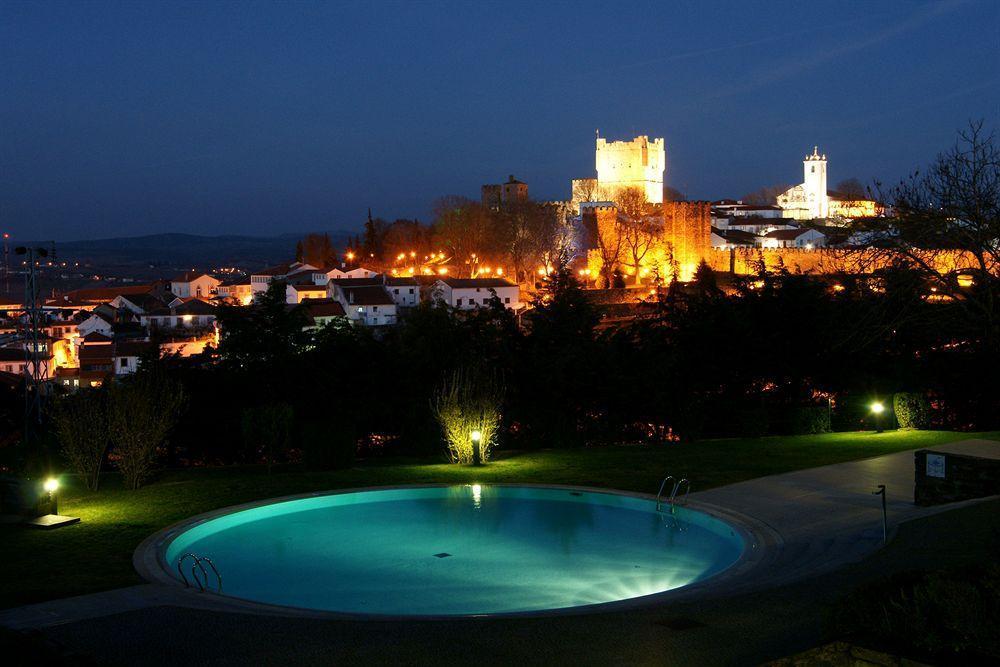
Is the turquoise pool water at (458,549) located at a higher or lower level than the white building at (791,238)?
lower

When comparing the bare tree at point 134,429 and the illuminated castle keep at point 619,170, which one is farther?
the illuminated castle keep at point 619,170

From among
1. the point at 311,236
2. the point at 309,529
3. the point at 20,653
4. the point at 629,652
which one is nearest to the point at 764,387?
the point at 309,529

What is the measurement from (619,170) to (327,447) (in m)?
63.6

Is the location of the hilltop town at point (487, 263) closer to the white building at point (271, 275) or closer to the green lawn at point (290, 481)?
the white building at point (271, 275)

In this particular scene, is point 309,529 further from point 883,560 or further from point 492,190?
point 492,190

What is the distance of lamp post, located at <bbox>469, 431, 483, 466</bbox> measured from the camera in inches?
561

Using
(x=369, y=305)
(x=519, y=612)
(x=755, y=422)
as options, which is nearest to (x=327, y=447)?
(x=519, y=612)

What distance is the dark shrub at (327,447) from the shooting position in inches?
562

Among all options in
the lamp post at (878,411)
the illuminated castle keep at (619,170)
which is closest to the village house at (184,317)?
the illuminated castle keep at (619,170)

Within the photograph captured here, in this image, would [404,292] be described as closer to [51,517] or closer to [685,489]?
[685,489]

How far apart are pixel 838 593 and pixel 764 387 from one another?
43.9 feet

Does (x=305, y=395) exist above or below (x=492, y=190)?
below

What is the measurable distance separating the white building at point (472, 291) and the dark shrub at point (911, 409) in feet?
117

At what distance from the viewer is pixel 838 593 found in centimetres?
671
